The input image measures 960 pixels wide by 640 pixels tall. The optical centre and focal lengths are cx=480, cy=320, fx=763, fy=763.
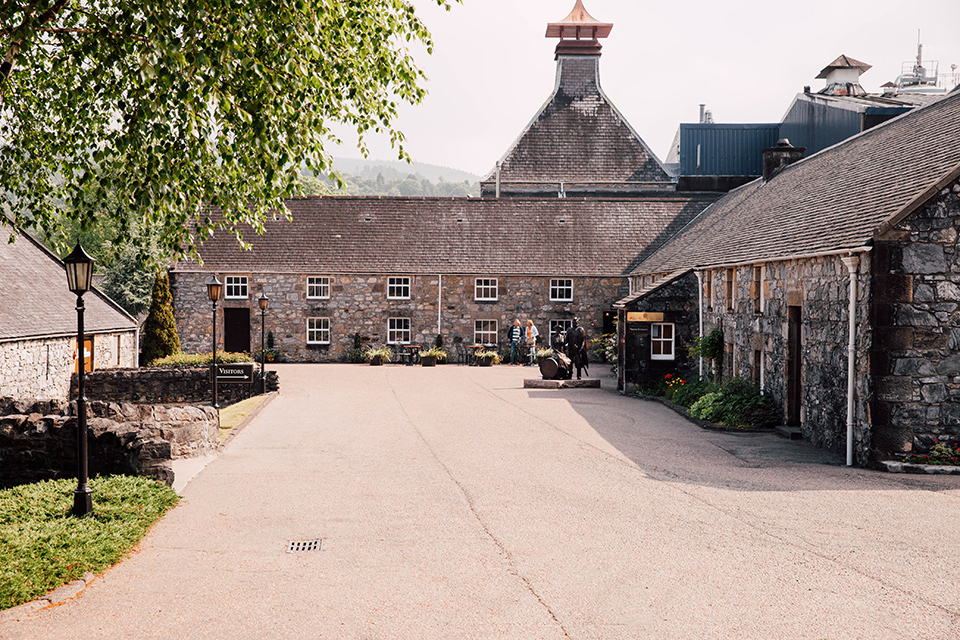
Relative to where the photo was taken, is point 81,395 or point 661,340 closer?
point 81,395

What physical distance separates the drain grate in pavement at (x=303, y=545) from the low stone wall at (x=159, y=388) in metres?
14.4

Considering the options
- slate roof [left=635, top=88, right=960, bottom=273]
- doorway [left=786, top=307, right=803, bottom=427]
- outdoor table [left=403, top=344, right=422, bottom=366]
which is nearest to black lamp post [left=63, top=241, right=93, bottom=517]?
slate roof [left=635, top=88, right=960, bottom=273]

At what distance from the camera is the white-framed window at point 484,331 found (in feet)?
114

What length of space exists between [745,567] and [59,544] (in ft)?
22.4

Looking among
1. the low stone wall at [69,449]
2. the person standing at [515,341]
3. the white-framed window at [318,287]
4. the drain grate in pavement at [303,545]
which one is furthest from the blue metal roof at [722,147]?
the drain grate in pavement at [303,545]

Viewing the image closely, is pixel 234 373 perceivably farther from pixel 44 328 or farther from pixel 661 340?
pixel 661 340

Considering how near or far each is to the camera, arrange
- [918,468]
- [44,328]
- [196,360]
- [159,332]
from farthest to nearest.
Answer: [159,332]
[196,360]
[44,328]
[918,468]

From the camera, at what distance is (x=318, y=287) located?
34.9 meters

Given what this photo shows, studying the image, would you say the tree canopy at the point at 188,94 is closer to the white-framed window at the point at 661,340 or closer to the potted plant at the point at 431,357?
the white-framed window at the point at 661,340

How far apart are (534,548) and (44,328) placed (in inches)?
709

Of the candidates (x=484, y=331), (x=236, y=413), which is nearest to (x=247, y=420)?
(x=236, y=413)

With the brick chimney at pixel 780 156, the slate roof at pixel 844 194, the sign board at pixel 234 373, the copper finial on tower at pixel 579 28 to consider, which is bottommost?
the sign board at pixel 234 373

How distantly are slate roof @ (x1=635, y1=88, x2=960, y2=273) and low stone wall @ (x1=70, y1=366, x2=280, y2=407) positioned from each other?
14.5 m

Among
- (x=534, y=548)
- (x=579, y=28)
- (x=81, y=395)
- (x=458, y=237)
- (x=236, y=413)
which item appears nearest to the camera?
(x=534, y=548)
